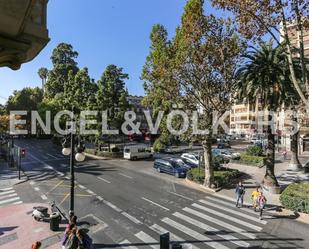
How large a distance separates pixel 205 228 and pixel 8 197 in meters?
14.5

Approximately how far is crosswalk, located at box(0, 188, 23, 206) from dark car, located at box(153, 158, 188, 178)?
46.8 feet

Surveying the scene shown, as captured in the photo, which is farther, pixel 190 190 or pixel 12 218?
pixel 190 190

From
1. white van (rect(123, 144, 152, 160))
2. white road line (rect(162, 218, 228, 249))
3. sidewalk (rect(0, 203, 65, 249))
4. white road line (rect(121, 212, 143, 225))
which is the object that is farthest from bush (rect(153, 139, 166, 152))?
white road line (rect(162, 218, 228, 249))

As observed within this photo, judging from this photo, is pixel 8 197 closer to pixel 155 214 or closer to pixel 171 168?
pixel 155 214

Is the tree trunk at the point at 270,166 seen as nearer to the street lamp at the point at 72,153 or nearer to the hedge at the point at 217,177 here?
the hedge at the point at 217,177

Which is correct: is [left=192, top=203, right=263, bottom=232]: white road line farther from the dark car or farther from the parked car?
the parked car

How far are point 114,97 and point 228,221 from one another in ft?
102

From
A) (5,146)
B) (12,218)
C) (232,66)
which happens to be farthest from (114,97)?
(12,218)

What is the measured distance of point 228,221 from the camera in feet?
53.3

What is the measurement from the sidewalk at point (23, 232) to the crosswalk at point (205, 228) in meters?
3.44

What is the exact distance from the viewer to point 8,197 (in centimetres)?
2108

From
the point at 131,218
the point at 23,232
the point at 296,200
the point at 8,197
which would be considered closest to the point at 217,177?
the point at 296,200

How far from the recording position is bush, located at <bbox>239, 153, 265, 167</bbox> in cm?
3410

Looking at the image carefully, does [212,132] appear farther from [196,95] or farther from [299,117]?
[299,117]
